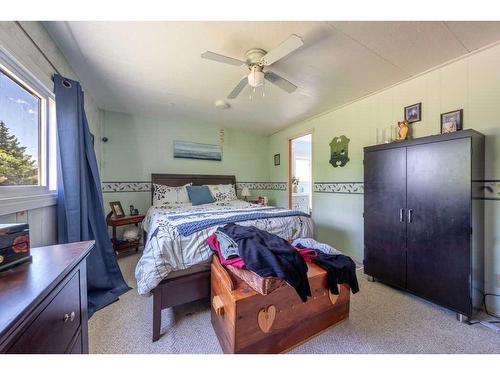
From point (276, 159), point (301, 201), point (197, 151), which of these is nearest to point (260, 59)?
point (197, 151)

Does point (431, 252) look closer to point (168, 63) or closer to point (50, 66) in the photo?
point (168, 63)

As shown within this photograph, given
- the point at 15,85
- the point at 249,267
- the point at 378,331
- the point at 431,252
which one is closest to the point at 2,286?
the point at 249,267

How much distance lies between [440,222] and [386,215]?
0.43 meters

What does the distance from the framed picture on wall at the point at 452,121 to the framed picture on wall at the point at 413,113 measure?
0.68 ft

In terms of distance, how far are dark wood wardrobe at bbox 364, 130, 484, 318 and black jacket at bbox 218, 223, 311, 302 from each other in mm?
1367

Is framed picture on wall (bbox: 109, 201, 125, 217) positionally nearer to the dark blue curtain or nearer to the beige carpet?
the dark blue curtain

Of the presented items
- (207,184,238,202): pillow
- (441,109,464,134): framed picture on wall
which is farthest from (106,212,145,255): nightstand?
(441,109,464,134): framed picture on wall

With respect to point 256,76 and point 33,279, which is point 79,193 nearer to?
point 33,279

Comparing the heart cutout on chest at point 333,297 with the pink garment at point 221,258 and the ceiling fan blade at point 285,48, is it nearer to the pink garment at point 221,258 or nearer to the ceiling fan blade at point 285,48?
the pink garment at point 221,258

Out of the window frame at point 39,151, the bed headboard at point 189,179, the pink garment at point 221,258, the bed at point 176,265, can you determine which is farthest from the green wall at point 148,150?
the pink garment at point 221,258

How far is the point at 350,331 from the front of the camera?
1.55 m

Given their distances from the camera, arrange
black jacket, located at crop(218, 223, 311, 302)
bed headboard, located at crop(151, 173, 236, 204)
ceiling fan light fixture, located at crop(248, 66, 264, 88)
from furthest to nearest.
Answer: bed headboard, located at crop(151, 173, 236, 204)
ceiling fan light fixture, located at crop(248, 66, 264, 88)
black jacket, located at crop(218, 223, 311, 302)

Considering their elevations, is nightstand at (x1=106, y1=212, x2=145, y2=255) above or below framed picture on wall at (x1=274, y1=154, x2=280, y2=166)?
below

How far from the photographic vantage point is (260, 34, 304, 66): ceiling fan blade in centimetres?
140
